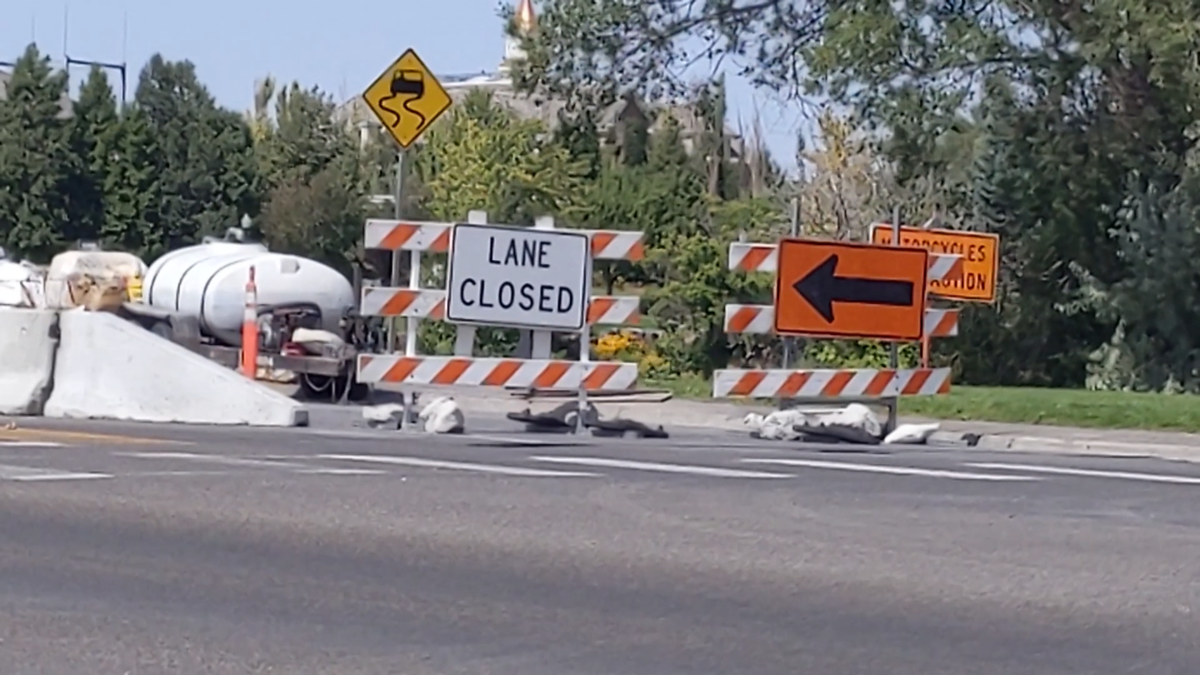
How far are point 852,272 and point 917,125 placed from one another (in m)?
10.3

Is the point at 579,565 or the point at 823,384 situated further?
the point at 823,384

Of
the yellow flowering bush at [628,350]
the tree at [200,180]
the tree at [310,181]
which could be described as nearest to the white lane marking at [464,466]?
the yellow flowering bush at [628,350]

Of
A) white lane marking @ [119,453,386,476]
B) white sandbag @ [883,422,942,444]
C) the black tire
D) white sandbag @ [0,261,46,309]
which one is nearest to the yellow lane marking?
white lane marking @ [119,453,386,476]

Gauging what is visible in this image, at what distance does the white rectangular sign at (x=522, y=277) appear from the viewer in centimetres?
1611

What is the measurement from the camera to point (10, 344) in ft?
58.4

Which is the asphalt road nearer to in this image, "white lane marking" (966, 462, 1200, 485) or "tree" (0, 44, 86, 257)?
"white lane marking" (966, 462, 1200, 485)

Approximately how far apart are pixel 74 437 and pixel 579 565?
6.38 m

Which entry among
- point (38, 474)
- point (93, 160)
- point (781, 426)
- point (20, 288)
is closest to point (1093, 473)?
point (781, 426)

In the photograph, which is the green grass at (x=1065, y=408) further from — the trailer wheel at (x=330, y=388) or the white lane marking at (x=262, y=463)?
the white lane marking at (x=262, y=463)

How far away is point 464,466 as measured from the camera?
12.9 meters

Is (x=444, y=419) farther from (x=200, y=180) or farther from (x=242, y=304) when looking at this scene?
(x=200, y=180)

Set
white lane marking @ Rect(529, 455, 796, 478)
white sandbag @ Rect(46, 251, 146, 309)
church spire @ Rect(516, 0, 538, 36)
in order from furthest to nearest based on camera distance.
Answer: white sandbag @ Rect(46, 251, 146, 309)
church spire @ Rect(516, 0, 538, 36)
white lane marking @ Rect(529, 455, 796, 478)

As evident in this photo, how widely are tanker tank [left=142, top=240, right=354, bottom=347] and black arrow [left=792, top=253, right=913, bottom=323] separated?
40.6 feet

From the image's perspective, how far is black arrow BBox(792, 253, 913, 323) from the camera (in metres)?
17.0
